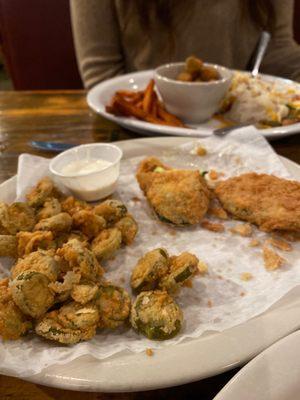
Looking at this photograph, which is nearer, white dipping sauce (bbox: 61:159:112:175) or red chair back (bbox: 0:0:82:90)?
white dipping sauce (bbox: 61:159:112:175)

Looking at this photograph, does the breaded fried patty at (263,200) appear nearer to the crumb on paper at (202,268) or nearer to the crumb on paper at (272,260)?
the crumb on paper at (272,260)

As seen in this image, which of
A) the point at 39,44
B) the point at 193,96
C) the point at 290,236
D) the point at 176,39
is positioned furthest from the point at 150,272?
the point at 39,44

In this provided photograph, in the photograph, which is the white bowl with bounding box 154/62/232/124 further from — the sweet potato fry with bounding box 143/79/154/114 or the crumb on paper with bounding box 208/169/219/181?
the crumb on paper with bounding box 208/169/219/181

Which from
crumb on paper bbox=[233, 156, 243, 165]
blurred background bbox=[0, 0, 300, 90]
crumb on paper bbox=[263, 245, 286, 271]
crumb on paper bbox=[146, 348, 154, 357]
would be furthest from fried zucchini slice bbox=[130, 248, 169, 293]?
blurred background bbox=[0, 0, 300, 90]

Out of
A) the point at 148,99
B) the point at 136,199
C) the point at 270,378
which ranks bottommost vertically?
the point at 136,199

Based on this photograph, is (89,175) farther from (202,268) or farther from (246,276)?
(246,276)

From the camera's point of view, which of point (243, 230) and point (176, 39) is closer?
point (243, 230)

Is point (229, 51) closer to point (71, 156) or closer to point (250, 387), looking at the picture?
point (71, 156)
